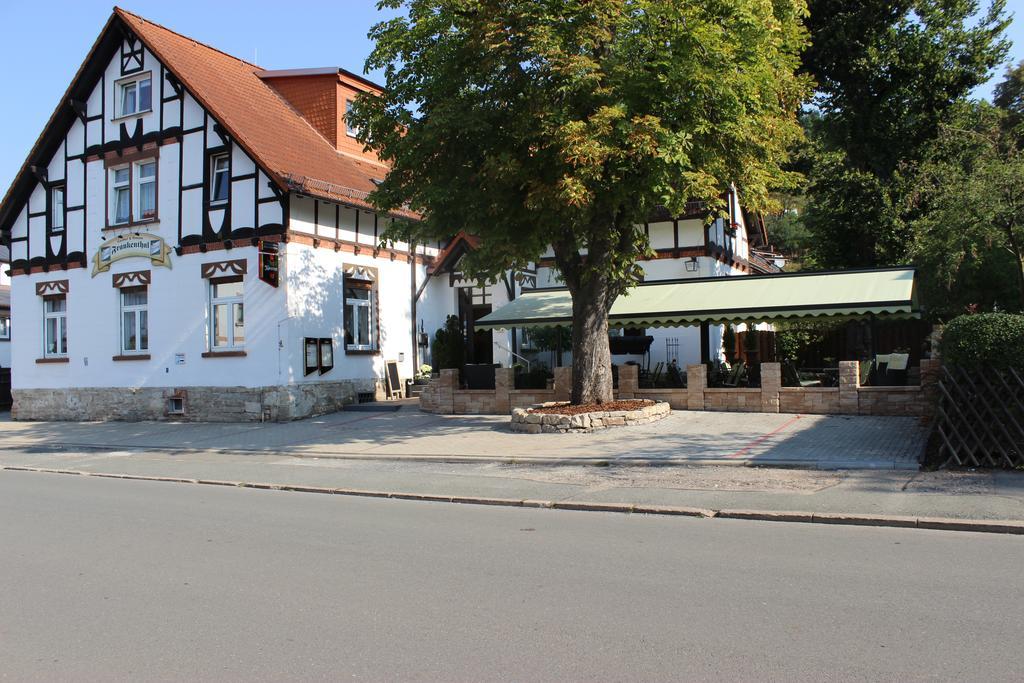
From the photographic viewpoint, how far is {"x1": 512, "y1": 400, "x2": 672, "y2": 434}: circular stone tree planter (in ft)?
51.2

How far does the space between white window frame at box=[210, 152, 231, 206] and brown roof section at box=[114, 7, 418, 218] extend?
0.92 m

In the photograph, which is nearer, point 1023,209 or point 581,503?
point 581,503

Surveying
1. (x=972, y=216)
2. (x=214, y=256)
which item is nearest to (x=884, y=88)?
(x=972, y=216)

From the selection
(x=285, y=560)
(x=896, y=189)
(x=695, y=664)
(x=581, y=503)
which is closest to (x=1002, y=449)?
(x=581, y=503)

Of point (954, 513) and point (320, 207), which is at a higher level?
point (320, 207)

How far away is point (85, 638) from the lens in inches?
201

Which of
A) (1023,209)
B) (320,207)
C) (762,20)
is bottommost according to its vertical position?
(1023,209)

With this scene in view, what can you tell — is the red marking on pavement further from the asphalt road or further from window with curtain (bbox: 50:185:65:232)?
window with curtain (bbox: 50:185:65:232)

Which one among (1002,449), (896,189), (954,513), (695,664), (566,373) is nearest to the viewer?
(695,664)

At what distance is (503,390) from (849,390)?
7.35 m

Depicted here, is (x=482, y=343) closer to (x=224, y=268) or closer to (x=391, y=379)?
(x=391, y=379)

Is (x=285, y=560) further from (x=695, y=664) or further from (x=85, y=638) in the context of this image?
(x=695, y=664)

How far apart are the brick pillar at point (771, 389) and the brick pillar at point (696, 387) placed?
1.28 meters

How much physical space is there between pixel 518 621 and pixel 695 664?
123cm
